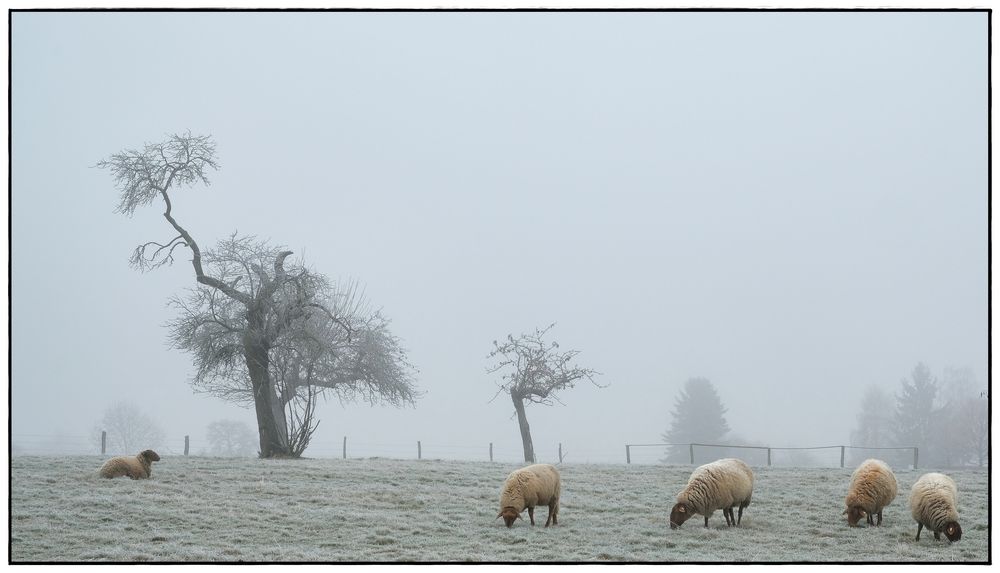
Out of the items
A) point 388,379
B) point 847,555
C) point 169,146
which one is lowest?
point 847,555

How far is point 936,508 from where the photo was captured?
59.0ft

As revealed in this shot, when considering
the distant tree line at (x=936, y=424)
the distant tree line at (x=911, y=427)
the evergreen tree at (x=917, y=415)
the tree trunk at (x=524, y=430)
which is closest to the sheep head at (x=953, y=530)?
the tree trunk at (x=524, y=430)

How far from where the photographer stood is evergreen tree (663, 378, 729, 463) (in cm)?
8888

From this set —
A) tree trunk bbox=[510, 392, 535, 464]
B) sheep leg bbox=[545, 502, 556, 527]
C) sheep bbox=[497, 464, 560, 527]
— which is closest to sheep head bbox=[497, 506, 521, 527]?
sheep bbox=[497, 464, 560, 527]

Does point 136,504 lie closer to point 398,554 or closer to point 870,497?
point 398,554

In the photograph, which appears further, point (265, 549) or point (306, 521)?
point (306, 521)

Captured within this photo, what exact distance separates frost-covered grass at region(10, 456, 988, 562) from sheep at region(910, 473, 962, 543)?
0.35 m

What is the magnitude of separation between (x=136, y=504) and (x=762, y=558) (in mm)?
13535

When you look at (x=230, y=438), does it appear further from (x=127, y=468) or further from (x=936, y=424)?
(x=127, y=468)

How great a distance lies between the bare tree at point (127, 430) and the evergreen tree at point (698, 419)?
164 feet

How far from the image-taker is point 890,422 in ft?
285

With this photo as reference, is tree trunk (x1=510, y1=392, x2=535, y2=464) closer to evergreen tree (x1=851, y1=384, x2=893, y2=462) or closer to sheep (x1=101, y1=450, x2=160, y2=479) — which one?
sheep (x1=101, y1=450, x2=160, y2=479)

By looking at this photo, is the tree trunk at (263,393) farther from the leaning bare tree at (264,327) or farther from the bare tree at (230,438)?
the bare tree at (230,438)

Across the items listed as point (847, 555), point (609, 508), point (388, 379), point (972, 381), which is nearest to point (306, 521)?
point (609, 508)
